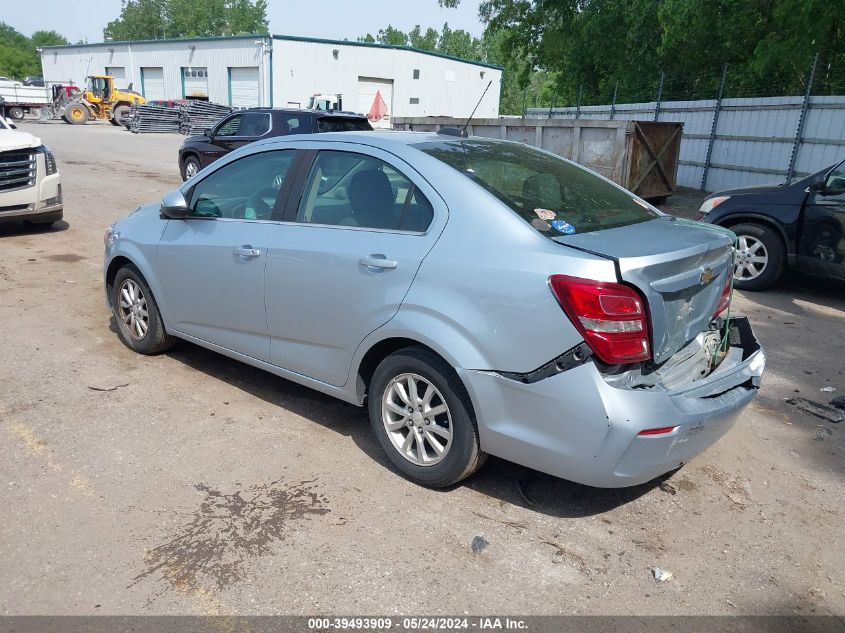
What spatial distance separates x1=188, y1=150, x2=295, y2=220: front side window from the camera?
4.17m

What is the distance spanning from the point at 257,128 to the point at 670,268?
11.7m

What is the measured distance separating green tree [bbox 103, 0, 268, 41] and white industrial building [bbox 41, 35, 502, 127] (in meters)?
50.0

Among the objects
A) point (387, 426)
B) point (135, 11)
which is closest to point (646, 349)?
point (387, 426)

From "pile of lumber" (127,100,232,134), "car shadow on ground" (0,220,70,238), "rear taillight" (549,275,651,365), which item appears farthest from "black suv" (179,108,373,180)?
"pile of lumber" (127,100,232,134)

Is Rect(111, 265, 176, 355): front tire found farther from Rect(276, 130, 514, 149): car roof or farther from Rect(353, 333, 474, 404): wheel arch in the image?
Rect(353, 333, 474, 404): wheel arch

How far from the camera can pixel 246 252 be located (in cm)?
407

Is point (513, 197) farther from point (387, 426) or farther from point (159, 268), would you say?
point (159, 268)

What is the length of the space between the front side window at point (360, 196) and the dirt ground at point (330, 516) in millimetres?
1290

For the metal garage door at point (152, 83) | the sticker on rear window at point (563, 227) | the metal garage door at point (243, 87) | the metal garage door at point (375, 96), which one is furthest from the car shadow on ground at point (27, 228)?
the metal garage door at point (152, 83)

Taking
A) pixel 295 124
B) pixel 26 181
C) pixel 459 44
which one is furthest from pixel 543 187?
pixel 459 44

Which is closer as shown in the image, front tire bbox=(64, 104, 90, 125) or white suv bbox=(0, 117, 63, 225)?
white suv bbox=(0, 117, 63, 225)

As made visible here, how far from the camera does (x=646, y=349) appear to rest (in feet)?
9.43

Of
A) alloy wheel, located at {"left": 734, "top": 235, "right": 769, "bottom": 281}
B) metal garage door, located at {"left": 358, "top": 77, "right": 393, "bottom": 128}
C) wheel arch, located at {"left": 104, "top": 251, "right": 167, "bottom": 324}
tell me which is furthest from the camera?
metal garage door, located at {"left": 358, "top": 77, "right": 393, "bottom": 128}

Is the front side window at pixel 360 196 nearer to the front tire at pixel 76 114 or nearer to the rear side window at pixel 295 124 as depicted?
the rear side window at pixel 295 124
